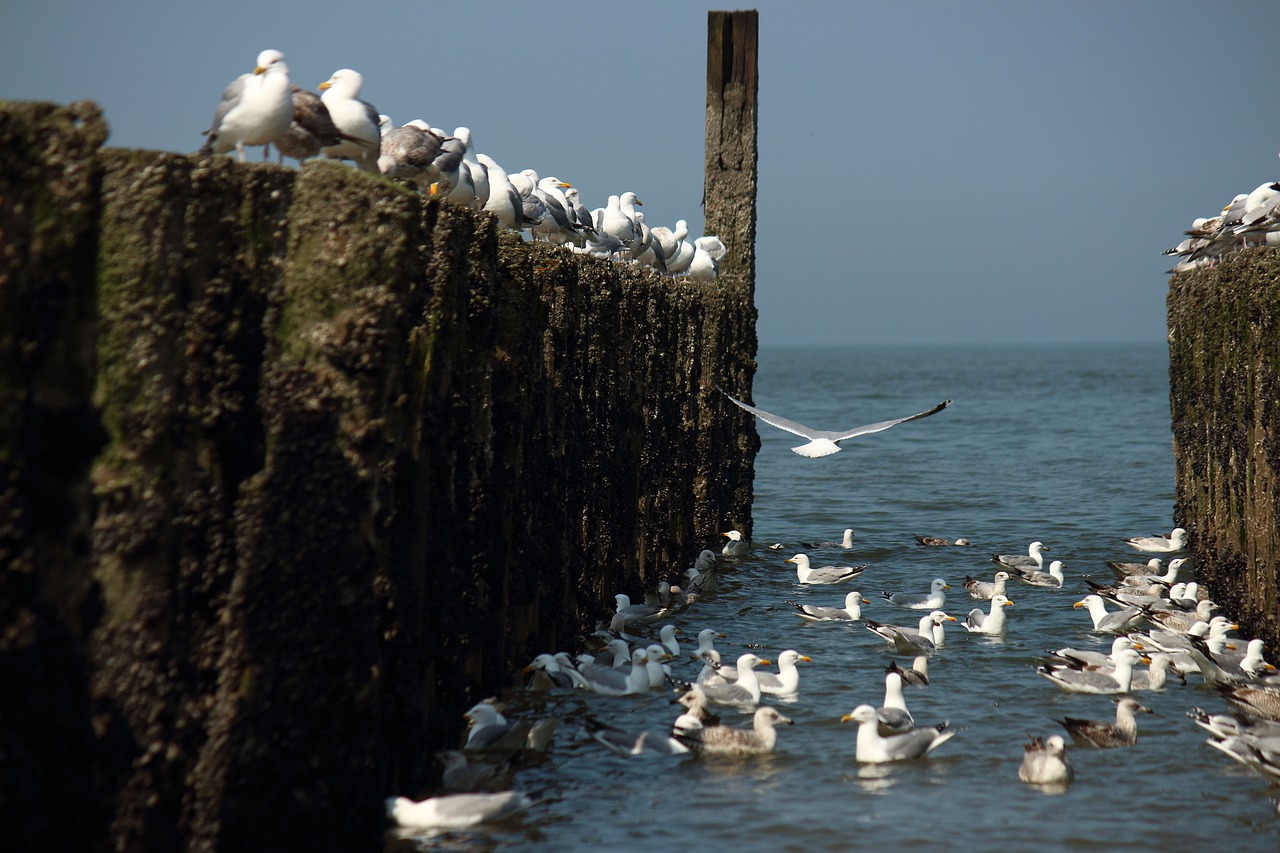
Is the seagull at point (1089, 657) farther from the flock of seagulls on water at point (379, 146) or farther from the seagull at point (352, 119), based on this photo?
the seagull at point (352, 119)

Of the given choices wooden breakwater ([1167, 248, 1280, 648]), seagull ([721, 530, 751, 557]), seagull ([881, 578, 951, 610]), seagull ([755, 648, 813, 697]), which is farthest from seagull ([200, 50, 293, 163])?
seagull ([721, 530, 751, 557])

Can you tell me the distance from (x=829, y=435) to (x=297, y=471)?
22.9ft

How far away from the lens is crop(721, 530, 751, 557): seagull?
16.3 meters

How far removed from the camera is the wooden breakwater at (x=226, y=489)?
3900 mm

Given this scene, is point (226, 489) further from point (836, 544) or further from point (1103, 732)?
point (836, 544)

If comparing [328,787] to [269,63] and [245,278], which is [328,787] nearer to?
[245,278]

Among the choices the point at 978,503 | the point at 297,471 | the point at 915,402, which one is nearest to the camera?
the point at 297,471

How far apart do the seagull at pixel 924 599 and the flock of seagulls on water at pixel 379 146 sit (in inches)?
192

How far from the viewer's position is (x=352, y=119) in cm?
812

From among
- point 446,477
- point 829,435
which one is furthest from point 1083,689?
point 446,477

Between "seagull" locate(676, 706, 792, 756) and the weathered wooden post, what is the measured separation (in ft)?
32.5

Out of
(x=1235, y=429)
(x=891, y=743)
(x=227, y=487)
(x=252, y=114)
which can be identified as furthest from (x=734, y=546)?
(x=227, y=487)

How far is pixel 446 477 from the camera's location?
21.9 feet

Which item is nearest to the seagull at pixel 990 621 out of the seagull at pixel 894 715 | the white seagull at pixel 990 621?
the white seagull at pixel 990 621
